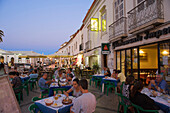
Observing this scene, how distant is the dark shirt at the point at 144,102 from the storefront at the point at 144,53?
3.40 metres

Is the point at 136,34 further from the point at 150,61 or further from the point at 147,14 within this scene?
the point at 150,61

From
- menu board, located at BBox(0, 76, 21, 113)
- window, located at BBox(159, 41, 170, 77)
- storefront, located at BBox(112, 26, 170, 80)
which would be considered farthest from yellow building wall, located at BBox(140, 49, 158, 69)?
menu board, located at BBox(0, 76, 21, 113)

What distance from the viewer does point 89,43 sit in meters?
17.9

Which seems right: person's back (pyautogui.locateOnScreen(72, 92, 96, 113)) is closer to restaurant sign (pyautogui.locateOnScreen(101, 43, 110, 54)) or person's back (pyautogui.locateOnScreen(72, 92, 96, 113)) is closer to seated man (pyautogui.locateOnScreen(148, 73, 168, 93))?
seated man (pyautogui.locateOnScreen(148, 73, 168, 93))

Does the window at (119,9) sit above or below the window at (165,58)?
above

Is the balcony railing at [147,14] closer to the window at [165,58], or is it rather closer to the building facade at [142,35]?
the building facade at [142,35]

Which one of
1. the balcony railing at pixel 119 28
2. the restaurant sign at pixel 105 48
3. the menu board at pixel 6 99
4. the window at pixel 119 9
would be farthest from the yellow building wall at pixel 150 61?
the menu board at pixel 6 99

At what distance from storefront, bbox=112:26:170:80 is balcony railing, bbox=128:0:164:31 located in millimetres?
582

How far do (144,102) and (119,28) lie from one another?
6910 mm

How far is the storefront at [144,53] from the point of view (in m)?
5.61

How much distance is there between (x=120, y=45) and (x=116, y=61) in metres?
1.80

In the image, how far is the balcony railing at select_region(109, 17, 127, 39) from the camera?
27.3 feet

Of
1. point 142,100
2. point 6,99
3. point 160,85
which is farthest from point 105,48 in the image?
point 6,99

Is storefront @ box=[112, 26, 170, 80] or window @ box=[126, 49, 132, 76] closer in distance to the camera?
storefront @ box=[112, 26, 170, 80]
